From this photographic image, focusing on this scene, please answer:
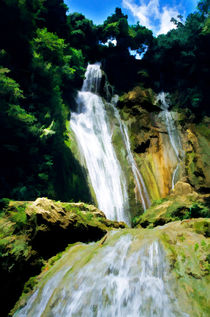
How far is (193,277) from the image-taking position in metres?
3.04

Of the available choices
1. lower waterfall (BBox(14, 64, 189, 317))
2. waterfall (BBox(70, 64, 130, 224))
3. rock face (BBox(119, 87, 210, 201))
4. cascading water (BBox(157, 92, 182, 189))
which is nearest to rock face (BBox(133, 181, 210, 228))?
waterfall (BBox(70, 64, 130, 224))

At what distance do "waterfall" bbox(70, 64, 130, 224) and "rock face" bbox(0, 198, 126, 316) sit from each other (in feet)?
15.3

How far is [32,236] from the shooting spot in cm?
448

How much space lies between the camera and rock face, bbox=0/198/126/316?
12.7ft

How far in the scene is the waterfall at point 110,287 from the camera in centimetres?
293

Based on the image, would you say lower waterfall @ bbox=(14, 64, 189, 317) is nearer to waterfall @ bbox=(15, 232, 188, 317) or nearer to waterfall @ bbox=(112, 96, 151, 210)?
waterfall @ bbox=(15, 232, 188, 317)

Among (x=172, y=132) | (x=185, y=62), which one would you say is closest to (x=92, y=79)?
A: (x=172, y=132)

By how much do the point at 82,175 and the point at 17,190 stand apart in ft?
13.2

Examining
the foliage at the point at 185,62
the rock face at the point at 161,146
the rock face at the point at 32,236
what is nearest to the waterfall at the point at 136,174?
A: the rock face at the point at 161,146

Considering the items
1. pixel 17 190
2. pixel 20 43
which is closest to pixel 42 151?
pixel 17 190

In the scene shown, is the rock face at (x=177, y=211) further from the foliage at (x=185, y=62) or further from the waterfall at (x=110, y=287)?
the foliage at (x=185, y=62)

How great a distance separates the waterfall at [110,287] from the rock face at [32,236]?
47cm

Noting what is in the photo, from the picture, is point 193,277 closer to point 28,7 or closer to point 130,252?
point 130,252

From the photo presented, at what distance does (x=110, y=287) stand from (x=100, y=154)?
31.3ft
